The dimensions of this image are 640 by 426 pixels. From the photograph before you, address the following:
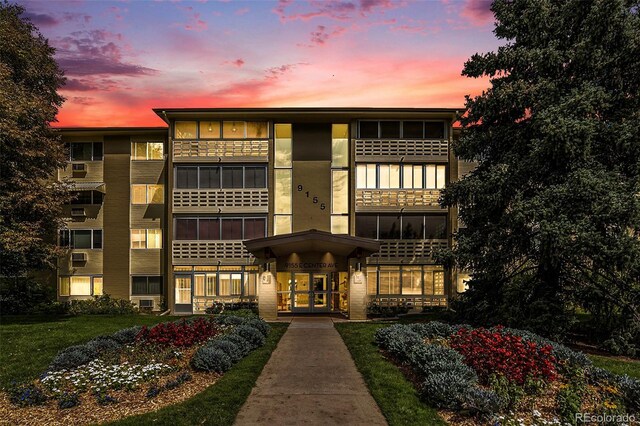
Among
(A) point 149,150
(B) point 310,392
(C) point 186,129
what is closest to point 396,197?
(C) point 186,129

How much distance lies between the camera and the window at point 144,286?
26.3 m

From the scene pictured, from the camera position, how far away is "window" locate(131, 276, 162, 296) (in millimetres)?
26328

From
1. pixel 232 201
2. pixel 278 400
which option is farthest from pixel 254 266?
pixel 278 400

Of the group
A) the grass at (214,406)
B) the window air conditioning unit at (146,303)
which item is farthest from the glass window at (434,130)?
the window air conditioning unit at (146,303)

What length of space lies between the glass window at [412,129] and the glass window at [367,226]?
18.6 ft

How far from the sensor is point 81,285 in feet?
86.3

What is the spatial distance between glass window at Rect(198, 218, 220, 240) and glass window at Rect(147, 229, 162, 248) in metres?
3.12

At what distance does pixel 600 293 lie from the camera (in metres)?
15.0

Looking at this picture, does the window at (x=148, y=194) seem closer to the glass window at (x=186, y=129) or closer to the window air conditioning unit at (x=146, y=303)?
the glass window at (x=186, y=129)

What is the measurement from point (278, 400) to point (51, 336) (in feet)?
39.2

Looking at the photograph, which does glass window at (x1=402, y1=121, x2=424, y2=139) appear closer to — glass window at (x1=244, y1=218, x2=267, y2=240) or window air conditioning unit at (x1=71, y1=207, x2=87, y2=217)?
glass window at (x1=244, y1=218, x2=267, y2=240)

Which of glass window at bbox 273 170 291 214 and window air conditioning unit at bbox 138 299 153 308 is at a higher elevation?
glass window at bbox 273 170 291 214

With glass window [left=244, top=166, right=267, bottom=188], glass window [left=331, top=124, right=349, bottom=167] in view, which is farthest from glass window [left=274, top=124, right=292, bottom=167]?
glass window [left=331, top=124, right=349, bottom=167]

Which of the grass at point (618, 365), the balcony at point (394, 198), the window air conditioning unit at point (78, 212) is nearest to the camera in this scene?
the grass at point (618, 365)
